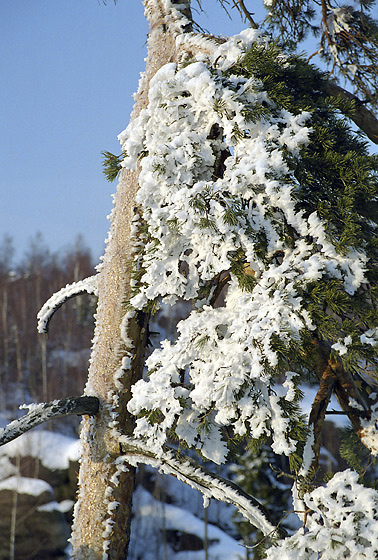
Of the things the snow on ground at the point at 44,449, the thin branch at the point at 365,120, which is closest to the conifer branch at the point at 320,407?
the thin branch at the point at 365,120

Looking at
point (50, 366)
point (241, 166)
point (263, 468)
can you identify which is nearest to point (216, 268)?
point (241, 166)

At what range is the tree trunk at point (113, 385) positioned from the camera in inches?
116

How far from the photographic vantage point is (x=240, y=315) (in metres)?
2.27

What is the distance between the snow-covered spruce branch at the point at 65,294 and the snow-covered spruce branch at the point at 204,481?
105cm

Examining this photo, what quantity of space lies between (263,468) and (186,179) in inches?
439

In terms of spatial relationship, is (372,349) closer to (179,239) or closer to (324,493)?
(324,493)

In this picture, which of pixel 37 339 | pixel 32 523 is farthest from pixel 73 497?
pixel 37 339

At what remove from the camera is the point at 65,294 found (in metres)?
3.70

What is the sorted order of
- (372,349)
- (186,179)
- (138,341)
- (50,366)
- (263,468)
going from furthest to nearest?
(50,366) < (263,468) < (138,341) < (186,179) < (372,349)

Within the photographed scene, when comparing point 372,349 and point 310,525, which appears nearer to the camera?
point 372,349

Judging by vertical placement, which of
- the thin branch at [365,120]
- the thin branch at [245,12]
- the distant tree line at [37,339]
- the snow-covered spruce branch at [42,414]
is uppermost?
the distant tree line at [37,339]

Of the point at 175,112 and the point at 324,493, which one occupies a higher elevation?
the point at 175,112

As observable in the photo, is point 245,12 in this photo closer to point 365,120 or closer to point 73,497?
point 365,120

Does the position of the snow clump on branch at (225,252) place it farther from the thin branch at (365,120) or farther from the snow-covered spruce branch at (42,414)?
the thin branch at (365,120)
